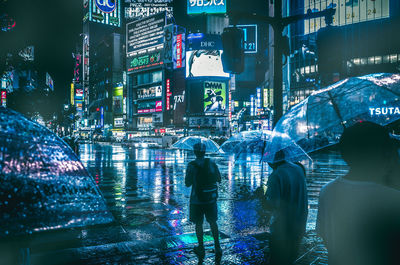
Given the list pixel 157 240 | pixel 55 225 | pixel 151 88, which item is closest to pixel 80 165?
pixel 55 225

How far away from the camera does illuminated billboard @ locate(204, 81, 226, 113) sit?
2640 inches

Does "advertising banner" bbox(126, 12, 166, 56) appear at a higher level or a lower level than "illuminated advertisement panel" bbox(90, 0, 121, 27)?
lower

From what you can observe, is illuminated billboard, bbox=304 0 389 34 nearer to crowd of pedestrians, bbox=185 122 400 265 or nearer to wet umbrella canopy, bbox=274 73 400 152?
wet umbrella canopy, bbox=274 73 400 152

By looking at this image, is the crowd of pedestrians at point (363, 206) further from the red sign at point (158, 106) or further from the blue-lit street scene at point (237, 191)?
the red sign at point (158, 106)

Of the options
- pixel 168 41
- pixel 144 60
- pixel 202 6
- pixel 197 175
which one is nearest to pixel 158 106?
pixel 144 60

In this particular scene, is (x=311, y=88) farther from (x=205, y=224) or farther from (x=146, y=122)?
(x=205, y=224)

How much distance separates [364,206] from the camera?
1688mm

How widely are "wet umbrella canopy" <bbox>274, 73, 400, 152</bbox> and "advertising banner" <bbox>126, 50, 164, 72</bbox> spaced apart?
7312cm

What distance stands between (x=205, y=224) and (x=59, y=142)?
5.42 metres

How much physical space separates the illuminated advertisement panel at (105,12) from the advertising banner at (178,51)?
90.2m

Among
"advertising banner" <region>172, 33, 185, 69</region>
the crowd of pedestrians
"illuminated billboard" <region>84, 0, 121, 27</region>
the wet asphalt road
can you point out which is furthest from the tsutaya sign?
"illuminated billboard" <region>84, 0, 121, 27</region>

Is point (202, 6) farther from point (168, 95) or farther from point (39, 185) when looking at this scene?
point (39, 185)

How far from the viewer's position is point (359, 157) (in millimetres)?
1751

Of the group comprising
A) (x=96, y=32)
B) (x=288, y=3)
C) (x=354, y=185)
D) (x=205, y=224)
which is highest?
(x=96, y=32)
